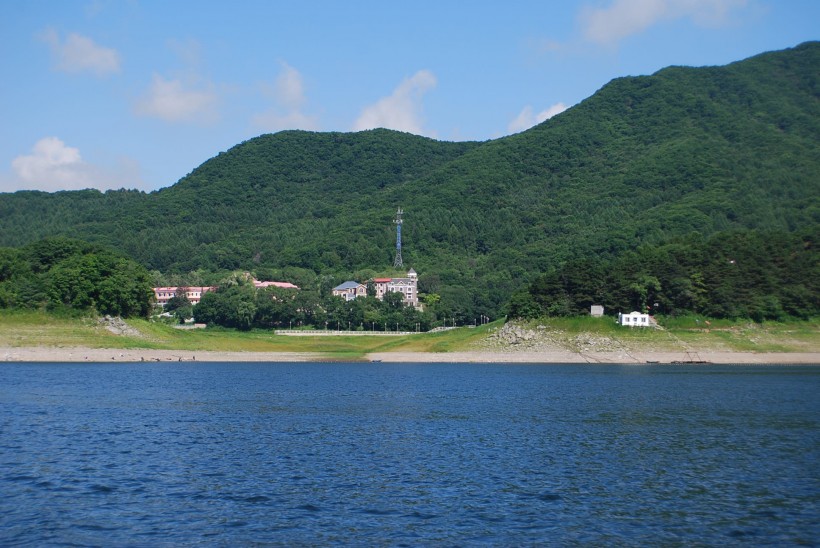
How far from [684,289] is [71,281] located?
8945 cm

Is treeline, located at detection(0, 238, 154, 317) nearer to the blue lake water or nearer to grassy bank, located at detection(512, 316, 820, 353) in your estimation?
the blue lake water

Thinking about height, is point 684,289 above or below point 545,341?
above

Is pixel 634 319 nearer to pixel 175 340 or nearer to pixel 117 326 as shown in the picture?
pixel 175 340

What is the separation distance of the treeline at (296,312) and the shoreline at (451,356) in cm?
4476

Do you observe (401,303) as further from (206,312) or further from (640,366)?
(640,366)

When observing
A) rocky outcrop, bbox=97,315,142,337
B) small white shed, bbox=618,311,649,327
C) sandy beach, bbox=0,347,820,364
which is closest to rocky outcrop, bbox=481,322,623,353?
sandy beach, bbox=0,347,820,364

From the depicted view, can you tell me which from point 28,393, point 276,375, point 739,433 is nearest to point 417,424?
point 739,433

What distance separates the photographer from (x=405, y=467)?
122 feet

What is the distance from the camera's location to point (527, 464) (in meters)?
37.9

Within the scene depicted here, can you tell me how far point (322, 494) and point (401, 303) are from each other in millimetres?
155953

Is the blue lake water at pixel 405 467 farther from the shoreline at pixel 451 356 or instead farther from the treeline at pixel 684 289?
the treeline at pixel 684 289

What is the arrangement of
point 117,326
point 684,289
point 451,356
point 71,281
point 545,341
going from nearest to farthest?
→ point 545,341 → point 451,356 → point 117,326 → point 71,281 → point 684,289

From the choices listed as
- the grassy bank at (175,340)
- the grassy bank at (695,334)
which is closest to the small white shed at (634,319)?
the grassy bank at (695,334)

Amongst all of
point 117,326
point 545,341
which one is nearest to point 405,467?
point 545,341
